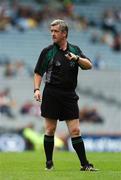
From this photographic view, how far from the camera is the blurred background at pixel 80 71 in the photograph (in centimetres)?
2406

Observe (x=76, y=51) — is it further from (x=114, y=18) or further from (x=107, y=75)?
(x=114, y=18)

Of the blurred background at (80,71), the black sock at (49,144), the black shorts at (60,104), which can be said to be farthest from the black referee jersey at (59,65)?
the blurred background at (80,71)

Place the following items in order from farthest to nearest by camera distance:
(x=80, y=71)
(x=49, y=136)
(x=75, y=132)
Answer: (x=80, y=71), (x=49, y=136), (x=75, y=132)

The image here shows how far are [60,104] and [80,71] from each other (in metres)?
16.3

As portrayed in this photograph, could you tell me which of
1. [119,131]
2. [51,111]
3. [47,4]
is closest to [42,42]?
[47,4]

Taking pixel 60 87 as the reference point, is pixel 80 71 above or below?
below

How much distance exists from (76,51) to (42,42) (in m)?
→ 18.2

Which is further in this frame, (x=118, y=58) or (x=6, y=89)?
(x=118, y=58)

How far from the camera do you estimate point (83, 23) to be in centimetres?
2859

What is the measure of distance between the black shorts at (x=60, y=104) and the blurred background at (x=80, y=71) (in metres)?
12.7

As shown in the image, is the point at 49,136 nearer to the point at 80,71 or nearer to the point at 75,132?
the point at 75,132

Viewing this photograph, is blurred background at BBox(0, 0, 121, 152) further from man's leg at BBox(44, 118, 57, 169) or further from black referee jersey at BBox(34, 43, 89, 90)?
black referee jersey at BBox(34, 43, 89, 90)

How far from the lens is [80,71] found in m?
26.1

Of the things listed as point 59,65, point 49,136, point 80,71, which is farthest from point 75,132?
point 80,71
